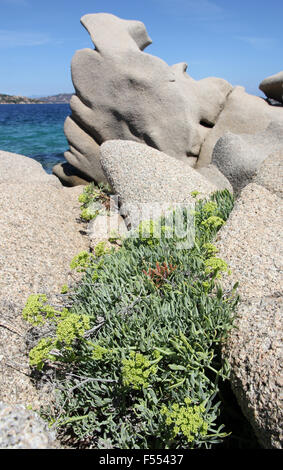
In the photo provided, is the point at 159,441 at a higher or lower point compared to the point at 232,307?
lower

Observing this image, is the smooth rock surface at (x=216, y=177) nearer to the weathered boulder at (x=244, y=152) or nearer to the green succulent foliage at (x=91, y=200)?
the weathered boulder at (x=244, y=152)

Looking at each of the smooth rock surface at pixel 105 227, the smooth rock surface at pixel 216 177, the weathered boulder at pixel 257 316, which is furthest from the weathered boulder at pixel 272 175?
the smooth rock surface at pixel 105 227

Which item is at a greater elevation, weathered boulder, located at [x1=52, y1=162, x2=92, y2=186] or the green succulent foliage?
the green succulent foliage

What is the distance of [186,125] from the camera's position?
7.84 meters

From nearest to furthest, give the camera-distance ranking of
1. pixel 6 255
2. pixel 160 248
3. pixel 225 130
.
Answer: pixel 160 248, pixel 6 255, pixel 225 130

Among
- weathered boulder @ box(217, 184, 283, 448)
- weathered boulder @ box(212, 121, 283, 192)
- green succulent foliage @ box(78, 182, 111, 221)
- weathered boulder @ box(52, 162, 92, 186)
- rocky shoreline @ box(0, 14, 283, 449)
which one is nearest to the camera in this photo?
weathered boulder @ box(217, 184, 283, 448)

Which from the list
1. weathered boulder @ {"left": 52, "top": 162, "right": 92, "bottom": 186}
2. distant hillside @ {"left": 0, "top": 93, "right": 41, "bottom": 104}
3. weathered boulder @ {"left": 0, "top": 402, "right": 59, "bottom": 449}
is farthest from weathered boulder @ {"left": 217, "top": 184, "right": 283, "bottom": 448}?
distant hillside @ {"left": 0, "top": 93, "right": 41, "bottom": 104}

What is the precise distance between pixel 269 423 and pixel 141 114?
22.9 feet

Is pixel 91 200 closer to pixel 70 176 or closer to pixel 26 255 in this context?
pixel 26 255

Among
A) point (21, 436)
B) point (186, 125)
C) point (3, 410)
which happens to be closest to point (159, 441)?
point (21, 436)

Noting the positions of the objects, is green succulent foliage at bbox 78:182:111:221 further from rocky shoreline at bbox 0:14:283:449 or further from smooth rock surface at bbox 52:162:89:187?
smooth rock surface at bbox 52:162:89:187

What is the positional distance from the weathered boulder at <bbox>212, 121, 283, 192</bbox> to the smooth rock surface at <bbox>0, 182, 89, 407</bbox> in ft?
10.5

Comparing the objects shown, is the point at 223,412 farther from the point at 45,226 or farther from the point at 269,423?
the point at 45,226

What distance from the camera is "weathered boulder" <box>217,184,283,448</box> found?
220cm
